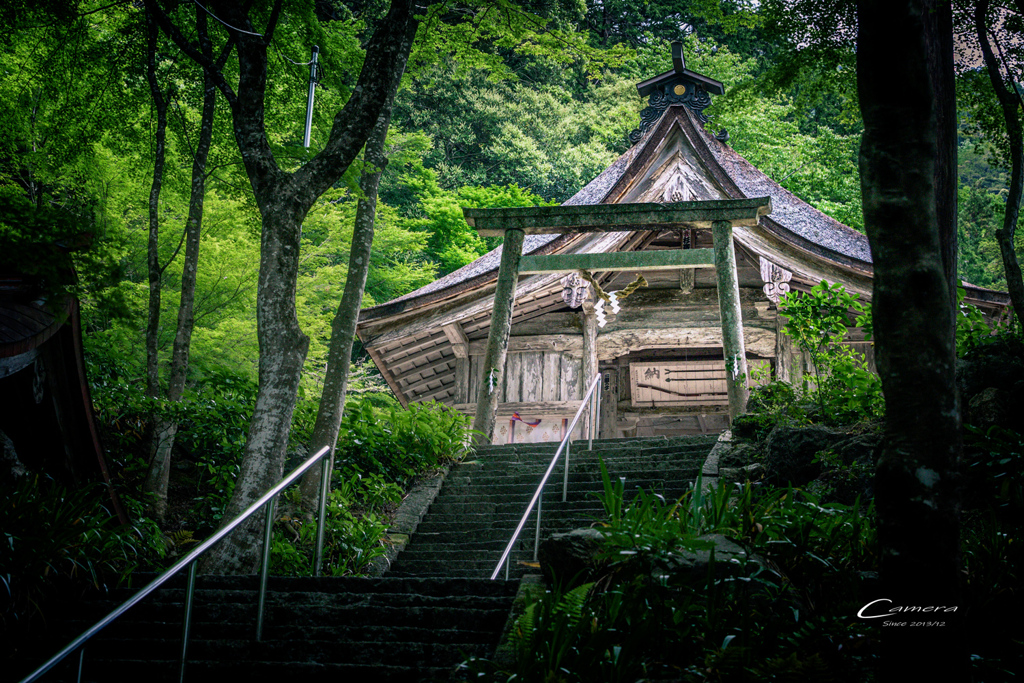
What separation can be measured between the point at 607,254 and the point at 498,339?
5.29ft

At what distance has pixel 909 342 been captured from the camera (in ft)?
9.70

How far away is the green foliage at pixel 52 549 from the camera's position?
449 centimetres

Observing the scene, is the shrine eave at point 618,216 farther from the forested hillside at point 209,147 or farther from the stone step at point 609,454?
the stone step at point 609,454

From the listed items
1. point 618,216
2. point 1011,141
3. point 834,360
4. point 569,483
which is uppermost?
point 618,216

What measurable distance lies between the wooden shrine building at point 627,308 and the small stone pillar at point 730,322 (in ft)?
2.94

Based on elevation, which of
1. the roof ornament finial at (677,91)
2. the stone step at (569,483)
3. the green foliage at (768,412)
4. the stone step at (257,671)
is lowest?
the stone step at (257,671)

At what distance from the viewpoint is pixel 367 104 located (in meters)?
6.52

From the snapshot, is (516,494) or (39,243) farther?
(516,494)

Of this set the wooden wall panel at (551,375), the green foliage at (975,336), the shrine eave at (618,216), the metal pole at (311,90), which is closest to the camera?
the green foliage at (975,336)

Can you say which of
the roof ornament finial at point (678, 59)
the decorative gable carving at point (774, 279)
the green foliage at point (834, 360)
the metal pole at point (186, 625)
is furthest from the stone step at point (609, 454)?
the roof ornament finial at point (678, 59)

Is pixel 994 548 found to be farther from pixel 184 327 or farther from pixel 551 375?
pixel 551 375

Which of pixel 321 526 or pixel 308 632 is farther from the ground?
pixel 321 526

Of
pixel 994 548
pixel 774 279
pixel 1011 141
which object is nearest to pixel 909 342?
pixel 994 548

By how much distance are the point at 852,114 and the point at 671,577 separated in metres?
5.48
